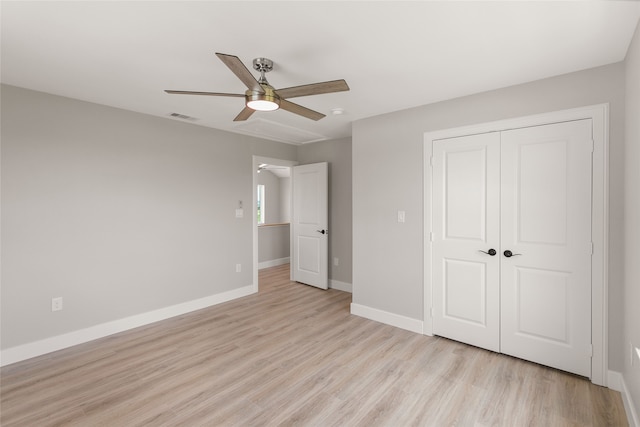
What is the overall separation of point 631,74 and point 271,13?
7.76 ft

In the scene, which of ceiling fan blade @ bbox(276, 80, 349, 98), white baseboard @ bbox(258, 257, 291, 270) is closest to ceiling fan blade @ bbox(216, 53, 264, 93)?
ceiling fan blade @ bbox(276, 80, 349, 98)

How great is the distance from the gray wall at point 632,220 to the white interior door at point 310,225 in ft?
11.5

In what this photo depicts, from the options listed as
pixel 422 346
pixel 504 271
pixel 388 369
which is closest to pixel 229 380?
pixel 388 369

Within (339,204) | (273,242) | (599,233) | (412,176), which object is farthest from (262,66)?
(273,242)

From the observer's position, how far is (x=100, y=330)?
10.8ft

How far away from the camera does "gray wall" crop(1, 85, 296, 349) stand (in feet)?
9.22

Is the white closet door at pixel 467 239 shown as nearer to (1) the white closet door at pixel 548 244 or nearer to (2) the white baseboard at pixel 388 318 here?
(1) the white closet door at pixel 548 244

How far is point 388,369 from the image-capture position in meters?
2.64

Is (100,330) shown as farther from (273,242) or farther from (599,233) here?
(599,233)

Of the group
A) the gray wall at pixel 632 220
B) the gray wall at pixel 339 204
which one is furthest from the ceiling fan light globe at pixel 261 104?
the gray wall at pixel 339 204

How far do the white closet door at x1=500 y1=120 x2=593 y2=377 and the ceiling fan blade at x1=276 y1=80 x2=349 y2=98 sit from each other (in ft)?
5.78

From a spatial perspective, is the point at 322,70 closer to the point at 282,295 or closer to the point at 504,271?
the point at 504,271

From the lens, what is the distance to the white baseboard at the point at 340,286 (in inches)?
193

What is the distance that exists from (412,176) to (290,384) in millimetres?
2359
